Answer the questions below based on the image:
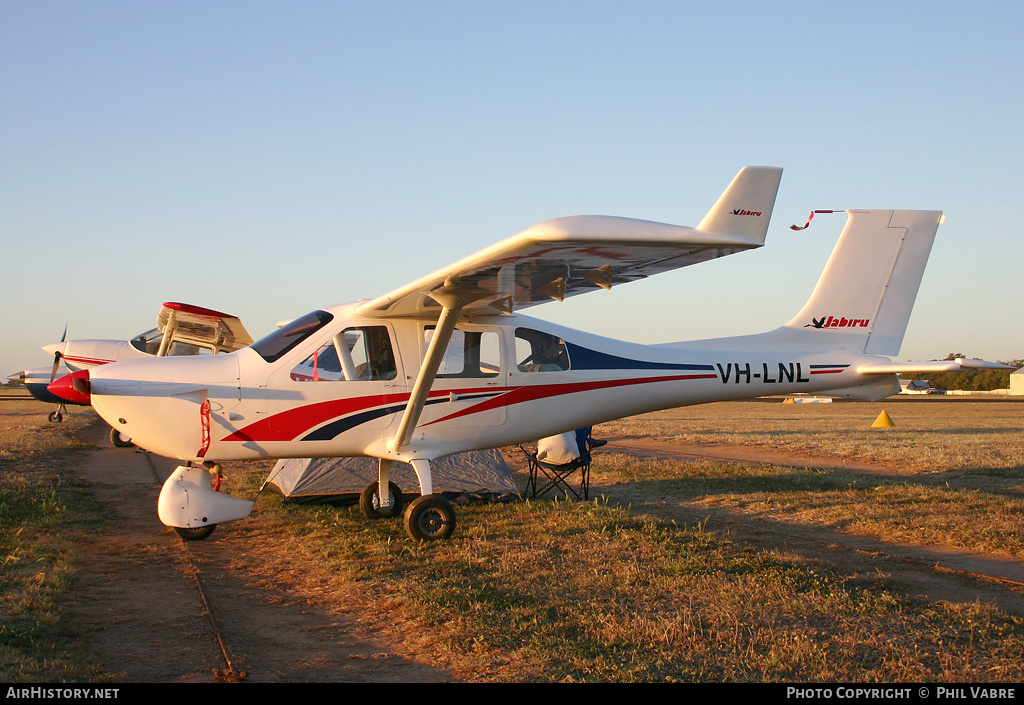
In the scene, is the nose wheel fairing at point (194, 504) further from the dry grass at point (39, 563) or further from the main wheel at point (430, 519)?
the main wheel at point (430, 519)

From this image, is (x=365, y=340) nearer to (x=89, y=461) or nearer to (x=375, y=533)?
(x=375, y=533)

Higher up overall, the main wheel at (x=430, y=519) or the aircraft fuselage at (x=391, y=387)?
the aircraft fuselage at (x=391, y=387)

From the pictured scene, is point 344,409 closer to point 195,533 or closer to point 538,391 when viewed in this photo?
point 195,533

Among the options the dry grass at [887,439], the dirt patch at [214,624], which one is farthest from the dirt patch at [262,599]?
the dry grass at [887,439]

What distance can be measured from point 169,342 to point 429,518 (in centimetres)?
1046

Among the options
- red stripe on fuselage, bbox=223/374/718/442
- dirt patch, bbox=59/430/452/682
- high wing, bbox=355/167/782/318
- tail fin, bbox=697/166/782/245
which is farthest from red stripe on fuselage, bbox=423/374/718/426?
tail fin, bbox=697/166/782/245

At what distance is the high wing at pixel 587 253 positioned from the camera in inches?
189

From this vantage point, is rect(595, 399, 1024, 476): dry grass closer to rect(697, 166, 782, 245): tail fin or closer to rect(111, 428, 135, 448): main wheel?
rect(697, 166, 782, 245): tail fin

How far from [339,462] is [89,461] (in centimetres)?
850

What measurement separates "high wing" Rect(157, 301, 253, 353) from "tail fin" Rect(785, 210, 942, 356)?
35.3 ft

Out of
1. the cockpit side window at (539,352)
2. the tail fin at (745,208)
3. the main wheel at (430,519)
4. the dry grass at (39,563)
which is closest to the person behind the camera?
the dry grass at (39,563)

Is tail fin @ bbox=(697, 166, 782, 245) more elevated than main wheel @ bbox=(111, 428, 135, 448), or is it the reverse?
tail fin @ bbox=(697, 166, 782, 245)

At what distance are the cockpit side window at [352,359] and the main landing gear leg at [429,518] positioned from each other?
1.34 meters

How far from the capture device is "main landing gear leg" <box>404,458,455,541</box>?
7.47 m
